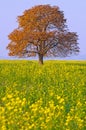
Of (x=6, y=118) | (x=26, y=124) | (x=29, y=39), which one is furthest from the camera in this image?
(x=29, y=39)

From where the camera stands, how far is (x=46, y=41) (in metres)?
62.2

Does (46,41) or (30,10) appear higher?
(30,10)

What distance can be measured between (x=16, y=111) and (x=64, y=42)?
52.2 m

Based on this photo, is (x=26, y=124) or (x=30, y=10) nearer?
(x=26, y=124)

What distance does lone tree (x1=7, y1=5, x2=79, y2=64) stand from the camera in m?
61.4

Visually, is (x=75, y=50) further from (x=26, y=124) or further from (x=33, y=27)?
(x=26, y=124)

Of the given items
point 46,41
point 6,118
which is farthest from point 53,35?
point 6,118

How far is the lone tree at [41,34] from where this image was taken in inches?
2418

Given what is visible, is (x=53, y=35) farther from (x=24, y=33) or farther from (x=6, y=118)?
(x=6, y=118)

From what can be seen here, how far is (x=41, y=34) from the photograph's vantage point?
60594 millimetres

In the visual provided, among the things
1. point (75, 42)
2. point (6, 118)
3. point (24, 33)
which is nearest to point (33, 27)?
point (24, 33)

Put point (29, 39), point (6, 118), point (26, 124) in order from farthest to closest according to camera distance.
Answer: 1. point (29, 39)
2. point (6, 118)
3. point (26, 124)

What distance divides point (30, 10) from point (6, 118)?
5273 centimetres

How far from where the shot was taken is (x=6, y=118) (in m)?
10.9
